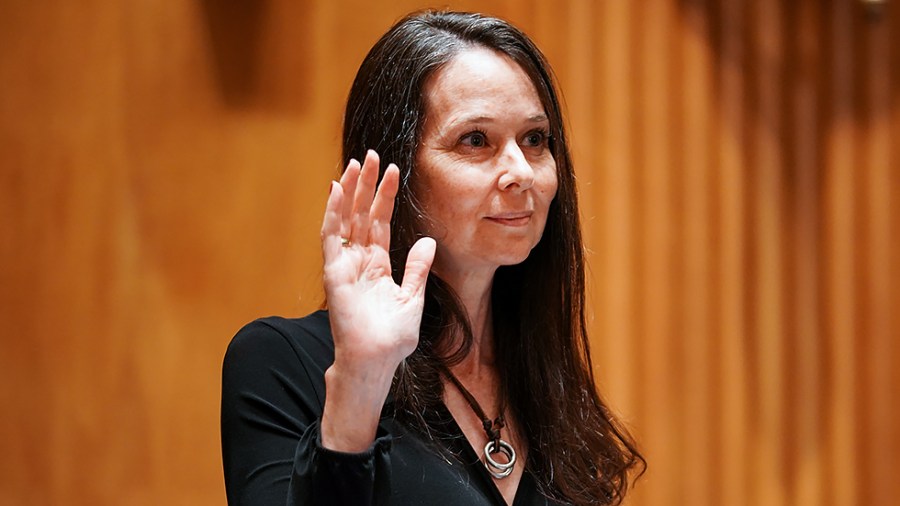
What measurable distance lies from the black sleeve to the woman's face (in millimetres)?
193

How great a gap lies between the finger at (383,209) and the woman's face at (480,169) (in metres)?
0.20

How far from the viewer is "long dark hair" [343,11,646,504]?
1.26 meters

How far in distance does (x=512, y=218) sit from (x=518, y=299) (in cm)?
19

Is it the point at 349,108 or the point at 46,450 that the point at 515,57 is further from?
the point at 46,450

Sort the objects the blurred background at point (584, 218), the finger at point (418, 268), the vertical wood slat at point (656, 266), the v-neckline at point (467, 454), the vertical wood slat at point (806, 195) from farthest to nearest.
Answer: the vertical wood slat at point (806, 195)
the vertical wood slat at point (656, 266)
the blurred background at point (584, 218)
the v-neckline at point (467, 454)
the finger at point (418, 268)

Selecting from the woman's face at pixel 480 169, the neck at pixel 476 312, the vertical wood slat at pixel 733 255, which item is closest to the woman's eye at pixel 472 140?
the woman's face at pixel 480 169

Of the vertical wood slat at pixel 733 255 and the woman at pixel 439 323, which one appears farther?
the vertical wood slat at pixel 733 255

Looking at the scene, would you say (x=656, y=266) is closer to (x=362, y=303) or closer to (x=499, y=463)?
(x=499, y=463)

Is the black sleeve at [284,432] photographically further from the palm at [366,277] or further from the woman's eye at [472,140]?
the woman's eye at [472,140]

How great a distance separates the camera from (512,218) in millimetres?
1248

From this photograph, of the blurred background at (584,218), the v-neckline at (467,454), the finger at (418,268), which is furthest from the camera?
the blurred background at (584,218)

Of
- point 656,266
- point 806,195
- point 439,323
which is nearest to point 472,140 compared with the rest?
point 439,323

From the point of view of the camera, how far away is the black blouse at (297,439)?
100 cm

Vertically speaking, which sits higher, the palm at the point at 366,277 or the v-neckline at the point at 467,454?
the palm at the point at 366,277
